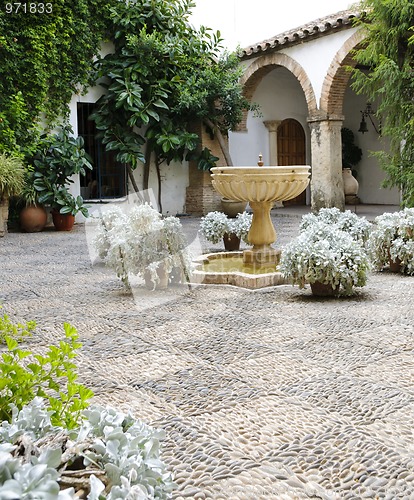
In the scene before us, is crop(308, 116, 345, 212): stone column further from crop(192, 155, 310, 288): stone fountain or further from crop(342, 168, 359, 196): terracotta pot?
crop(192, 155, 310, 288): stone fountain

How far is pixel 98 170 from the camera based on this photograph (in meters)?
13.0

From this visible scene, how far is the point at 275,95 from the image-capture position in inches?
612

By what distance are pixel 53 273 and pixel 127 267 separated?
1587 mm

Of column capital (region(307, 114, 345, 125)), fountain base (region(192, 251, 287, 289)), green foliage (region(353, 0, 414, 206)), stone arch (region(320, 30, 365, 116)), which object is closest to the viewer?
fountain base (region(192, 251, 287, 289))

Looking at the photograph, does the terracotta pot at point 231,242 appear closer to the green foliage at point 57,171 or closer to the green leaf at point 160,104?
the green foliage at point 57,171

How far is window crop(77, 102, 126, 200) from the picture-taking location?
13008 mm

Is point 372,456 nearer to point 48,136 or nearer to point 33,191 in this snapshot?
point 33,191

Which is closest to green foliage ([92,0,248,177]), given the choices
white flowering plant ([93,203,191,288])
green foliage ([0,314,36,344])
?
white flowering plant ([93,203,191,288])

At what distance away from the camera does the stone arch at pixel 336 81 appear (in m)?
11.1

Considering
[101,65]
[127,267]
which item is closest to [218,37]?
[101,65]

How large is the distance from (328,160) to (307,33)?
8.29ft

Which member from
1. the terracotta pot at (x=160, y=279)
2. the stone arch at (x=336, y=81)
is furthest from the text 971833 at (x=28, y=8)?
the terracotta pot at (x=160, y=279)

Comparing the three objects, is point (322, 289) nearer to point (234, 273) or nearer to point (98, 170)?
point (234, 273)

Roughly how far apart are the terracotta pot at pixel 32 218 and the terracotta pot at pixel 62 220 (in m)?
0.24
